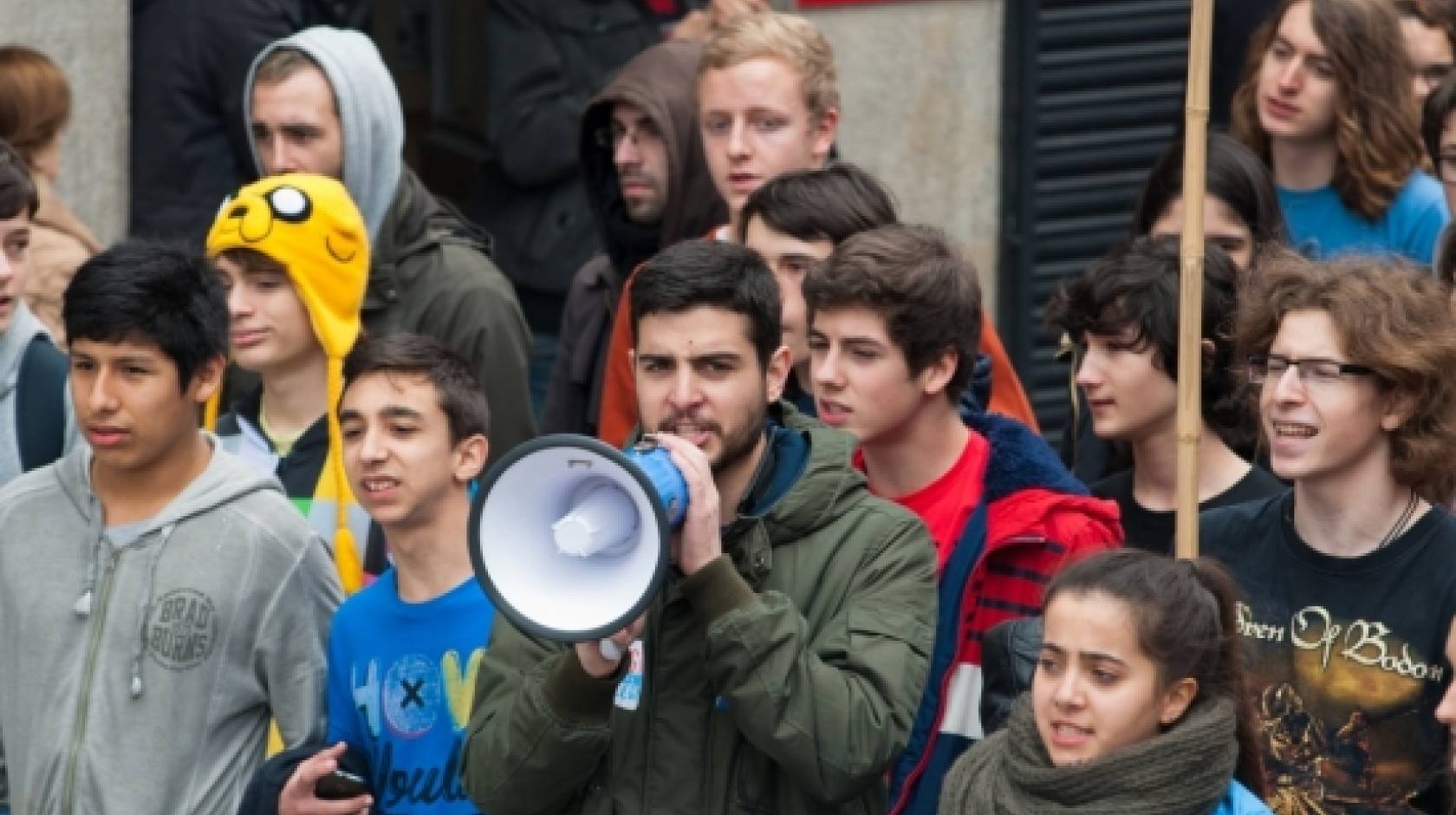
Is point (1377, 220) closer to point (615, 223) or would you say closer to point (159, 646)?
point (615, 223)

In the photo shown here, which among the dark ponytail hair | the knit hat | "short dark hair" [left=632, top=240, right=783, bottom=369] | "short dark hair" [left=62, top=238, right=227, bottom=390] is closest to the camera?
the dark ponytail hair

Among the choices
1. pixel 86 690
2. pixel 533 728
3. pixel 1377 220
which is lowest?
pixel 86 690

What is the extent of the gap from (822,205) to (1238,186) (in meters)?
1.05

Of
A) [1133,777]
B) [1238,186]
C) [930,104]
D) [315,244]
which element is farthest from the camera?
[930,104]

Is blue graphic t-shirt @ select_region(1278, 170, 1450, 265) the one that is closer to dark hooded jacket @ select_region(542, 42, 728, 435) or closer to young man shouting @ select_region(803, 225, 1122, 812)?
dark hooded jacket @ select_region(542, 42, 728, 435)

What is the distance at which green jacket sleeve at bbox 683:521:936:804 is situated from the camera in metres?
5.57

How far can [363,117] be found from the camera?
27.4ft

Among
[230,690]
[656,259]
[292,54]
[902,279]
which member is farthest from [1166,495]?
[292,54]

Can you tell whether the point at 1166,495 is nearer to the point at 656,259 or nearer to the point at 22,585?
the point at 656,259

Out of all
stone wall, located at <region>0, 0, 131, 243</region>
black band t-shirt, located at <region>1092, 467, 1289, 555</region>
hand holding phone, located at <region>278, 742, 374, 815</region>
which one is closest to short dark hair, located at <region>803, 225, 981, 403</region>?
black band t-shirt, located at <region>1092, 467, 1289, 555</region>

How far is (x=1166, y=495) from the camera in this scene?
715cm

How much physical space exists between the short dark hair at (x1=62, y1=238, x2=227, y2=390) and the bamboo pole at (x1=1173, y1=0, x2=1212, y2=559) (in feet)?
7.45

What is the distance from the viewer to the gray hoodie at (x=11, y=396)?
24.7 ft

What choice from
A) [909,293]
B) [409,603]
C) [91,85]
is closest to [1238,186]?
[909,293]
